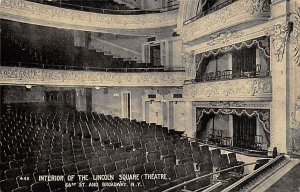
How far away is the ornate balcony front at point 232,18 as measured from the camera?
21.3 feet

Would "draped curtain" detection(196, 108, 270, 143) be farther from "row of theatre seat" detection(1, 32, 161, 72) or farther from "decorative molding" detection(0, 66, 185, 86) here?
"row of theatre seat" detection(1, 32, 161, 72)

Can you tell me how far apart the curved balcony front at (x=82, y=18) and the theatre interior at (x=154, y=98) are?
4 cm

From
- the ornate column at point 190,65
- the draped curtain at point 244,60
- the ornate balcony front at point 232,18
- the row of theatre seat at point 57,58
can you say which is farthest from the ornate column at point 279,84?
the row of theatre seat at point 57,58

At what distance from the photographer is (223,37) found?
26.8 ft

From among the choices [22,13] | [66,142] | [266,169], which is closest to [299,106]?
[266,169]

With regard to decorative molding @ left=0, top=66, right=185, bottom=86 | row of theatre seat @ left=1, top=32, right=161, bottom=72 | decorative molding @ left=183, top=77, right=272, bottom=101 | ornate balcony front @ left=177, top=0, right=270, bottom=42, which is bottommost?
decorative molding @ left=183, top=77, right=272, bottom=101

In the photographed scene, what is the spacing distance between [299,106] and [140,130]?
439cm

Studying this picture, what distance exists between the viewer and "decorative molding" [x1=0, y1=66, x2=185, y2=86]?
339 inches

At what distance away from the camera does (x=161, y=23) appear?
11.5 meters

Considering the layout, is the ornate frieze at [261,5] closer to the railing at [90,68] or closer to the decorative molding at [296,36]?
the decorative molding at [296,36]

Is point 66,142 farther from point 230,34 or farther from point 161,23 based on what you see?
point 161,23

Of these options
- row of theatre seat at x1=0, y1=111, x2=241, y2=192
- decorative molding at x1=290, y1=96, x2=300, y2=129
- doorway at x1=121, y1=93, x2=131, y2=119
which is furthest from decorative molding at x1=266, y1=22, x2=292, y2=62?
doorway at x1=121, y1=93, x2=131, y2=119

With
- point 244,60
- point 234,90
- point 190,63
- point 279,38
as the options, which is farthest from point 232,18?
point 190,63

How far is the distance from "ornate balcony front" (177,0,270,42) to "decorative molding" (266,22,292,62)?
0.53 metres
